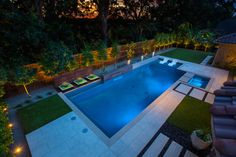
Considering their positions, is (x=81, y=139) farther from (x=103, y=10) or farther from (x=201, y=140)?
(x=103, y=10)

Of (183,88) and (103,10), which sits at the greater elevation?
(103,10)

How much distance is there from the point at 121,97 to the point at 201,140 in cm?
688

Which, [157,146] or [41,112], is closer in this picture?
[157,146]

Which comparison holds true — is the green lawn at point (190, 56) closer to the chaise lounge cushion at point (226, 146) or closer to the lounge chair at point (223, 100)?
the lounge chair at point (223, 100)

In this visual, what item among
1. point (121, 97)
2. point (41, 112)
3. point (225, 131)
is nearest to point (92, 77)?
point (121, 97)

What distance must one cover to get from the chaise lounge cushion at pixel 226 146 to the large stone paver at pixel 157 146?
4.45 metres

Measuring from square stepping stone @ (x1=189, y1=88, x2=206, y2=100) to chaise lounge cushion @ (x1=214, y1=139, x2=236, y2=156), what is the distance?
8916mm

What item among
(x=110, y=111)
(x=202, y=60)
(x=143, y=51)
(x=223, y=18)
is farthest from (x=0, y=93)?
(x=223, y=18)

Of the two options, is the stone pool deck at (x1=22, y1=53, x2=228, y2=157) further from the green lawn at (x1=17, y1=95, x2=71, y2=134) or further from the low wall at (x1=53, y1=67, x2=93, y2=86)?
the low wall at (x1=53, y1=67, x2=93, y2=86)

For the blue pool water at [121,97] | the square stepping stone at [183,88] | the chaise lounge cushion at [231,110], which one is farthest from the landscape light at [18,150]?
the square stepping stone at [183,88]

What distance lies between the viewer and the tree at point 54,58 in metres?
9.92

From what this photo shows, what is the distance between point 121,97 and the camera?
1157 centimetres

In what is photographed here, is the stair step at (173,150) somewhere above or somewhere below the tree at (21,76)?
below

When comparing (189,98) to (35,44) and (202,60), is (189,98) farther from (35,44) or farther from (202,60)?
(35,44)
